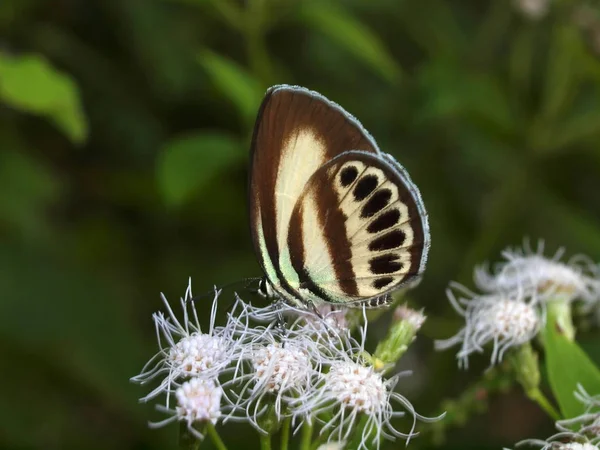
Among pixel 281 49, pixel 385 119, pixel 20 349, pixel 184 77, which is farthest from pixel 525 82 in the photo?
pixel 20 349

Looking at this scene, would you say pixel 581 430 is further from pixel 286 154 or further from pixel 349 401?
pixel 286 154

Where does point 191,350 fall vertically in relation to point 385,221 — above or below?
below

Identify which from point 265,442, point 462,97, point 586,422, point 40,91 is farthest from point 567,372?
point 40,91

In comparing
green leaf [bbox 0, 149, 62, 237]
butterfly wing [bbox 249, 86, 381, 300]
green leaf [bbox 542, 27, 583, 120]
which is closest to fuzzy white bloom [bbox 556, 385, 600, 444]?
butterfly wing [bbox 249, 86, 381, 300]

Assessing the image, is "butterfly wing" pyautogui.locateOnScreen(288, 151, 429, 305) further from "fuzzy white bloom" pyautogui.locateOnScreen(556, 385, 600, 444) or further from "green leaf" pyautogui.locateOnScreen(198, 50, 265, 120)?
"green leaf" pyautogui.locateOnScreen(198, 50, 265, 120)

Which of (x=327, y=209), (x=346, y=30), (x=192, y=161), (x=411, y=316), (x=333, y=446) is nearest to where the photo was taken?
(x=333, y=446)

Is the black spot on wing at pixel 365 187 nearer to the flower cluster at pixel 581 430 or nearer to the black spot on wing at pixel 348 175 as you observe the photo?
the black spot on wing at pixel 348 175

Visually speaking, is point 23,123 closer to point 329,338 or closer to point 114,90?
point 114,90

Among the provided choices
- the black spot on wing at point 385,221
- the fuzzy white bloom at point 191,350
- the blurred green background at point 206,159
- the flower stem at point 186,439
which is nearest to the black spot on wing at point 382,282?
the black spot on wing at point 385,221
